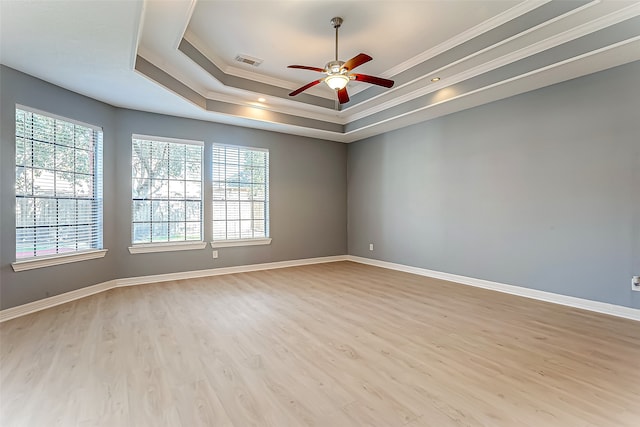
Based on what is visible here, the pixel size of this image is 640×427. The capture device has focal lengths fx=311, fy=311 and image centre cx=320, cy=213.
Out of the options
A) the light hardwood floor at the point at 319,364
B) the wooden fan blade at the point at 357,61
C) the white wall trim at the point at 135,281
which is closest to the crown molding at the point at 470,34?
the wooden fan blade at the point at 357,61

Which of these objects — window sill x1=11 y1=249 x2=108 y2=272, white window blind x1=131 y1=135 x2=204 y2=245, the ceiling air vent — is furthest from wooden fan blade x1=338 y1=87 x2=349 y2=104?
window sill x1=11 y1=249 x2=108 y2=272

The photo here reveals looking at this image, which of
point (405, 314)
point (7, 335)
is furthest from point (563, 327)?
point (7, 335)

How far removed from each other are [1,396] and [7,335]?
54.3 inches

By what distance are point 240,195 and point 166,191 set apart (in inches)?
51.6

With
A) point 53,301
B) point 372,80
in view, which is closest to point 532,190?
point 372,80

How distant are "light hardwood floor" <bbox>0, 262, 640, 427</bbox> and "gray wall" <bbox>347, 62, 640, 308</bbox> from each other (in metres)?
0.67

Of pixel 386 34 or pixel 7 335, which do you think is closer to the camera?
pixel 7 335

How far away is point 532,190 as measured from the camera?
426 cm

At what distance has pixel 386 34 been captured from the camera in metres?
3.78

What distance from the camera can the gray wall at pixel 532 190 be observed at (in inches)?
139

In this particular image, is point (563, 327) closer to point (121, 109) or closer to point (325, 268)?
point (325, 268)

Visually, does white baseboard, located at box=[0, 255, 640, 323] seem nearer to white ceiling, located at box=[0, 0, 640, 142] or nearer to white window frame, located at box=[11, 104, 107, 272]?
white window frame, located at box=[11, 104, 107, 272]

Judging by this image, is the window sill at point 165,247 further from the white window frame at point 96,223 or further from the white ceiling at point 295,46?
the white ceiling at point 295,46

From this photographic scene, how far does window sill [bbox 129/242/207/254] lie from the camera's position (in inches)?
198
